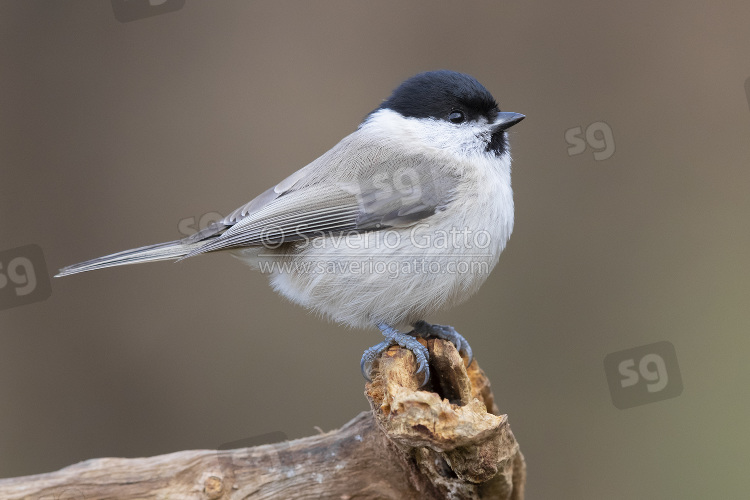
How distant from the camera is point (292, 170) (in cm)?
399

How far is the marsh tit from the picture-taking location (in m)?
2.54

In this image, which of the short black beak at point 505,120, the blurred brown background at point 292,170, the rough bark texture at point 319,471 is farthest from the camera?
the blurred brown background at point 292,170

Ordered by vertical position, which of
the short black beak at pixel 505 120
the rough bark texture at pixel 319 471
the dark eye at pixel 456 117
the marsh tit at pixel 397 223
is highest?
the dark eye at pixel 456 117

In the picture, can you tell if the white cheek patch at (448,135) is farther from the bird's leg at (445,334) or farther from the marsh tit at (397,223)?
the bird's leg at (445,334)

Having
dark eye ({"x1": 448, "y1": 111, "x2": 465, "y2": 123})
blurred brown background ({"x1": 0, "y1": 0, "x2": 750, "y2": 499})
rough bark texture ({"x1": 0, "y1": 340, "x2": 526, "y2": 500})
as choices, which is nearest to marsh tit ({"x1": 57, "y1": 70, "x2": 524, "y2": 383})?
dark eye ({"x1": 448, "y1": 111, "x2": 465, "y2": 123})

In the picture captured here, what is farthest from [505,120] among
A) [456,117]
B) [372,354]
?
[372,354]

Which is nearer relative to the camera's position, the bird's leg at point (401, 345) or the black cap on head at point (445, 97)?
the bird's leg at point (401, 345)

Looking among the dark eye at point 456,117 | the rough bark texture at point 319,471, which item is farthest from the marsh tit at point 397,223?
the rough bark texture at point 319,471

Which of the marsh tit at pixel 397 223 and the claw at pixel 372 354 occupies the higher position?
the marsh tit at pixel 397 223

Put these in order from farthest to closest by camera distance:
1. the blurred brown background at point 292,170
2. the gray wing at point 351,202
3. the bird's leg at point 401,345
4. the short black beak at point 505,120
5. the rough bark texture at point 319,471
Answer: the blurred brown background at point 292,170 < the short black beak at point 505,120 < the gray wing at point 351,202 < the bird's leg at point 401,345 < the rough bark texture at point 319,471

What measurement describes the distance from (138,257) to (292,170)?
143 centimetres

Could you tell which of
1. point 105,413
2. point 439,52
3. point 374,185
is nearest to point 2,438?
point 105,413

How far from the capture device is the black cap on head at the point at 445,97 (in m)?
2.69

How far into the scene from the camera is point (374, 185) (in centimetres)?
268
